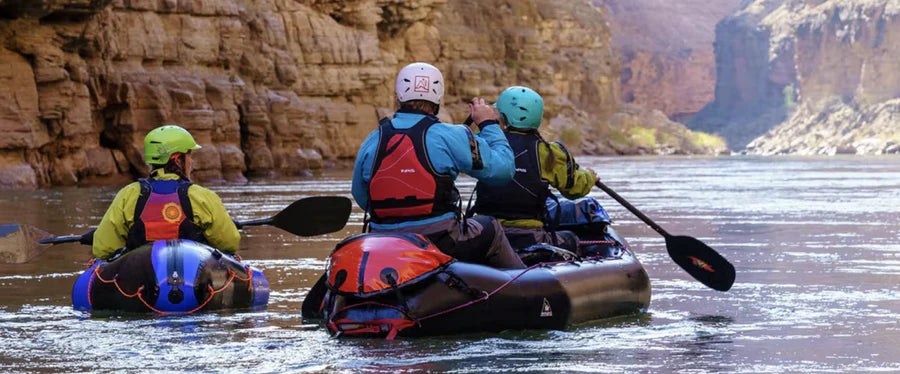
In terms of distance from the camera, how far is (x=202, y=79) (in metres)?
39.4

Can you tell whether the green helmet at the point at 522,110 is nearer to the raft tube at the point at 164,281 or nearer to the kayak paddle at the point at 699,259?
the kayak paddle at the point at 699,259

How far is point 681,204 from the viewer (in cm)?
2455

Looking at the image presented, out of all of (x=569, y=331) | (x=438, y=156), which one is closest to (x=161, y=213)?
(x=438, y=156)

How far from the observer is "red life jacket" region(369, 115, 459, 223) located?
773cm

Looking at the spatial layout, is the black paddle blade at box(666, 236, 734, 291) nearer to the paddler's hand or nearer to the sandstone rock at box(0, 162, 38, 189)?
the paddler's hand

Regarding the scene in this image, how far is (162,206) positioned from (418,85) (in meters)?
2.21

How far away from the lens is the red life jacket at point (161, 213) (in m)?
8.97

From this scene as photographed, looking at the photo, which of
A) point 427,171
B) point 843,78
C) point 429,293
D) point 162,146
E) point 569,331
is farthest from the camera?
point 843,78

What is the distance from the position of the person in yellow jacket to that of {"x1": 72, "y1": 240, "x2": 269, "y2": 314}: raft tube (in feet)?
0.46

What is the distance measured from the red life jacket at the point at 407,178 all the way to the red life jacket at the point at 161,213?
5.89 feet

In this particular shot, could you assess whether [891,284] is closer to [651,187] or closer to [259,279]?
[259,279]

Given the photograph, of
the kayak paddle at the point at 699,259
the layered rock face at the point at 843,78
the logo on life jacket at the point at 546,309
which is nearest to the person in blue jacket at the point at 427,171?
the logo on life jacket at the point at 546,309

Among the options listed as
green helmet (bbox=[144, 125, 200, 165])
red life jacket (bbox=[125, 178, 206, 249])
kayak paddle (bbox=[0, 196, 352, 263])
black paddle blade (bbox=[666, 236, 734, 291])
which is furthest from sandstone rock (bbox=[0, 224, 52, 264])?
black paddle blade (bbox=[666, 236, 734, 291])

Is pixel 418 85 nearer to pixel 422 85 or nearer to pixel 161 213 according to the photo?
pixel 422 85
